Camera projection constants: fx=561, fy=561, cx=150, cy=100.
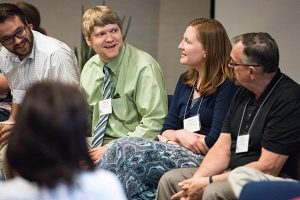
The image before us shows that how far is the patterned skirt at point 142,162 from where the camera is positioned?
3223 mm

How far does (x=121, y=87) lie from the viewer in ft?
12.2

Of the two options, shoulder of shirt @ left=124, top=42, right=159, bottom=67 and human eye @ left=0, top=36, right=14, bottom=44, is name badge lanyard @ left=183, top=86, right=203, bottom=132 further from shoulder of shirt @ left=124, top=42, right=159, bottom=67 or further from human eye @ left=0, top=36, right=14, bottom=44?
human eye @ left=0, top=36, right=14, bottom=44

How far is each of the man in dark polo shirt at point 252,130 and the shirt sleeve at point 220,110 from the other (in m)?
0.12

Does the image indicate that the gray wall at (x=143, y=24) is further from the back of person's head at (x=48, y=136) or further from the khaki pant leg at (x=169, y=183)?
the back of person's head at (x=48, y=136)

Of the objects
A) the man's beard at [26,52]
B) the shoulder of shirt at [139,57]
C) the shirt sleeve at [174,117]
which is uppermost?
the man's beard at [26,52]

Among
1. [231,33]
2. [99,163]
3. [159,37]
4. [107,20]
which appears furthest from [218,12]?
[99,163]

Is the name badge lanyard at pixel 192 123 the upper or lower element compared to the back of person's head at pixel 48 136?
lower

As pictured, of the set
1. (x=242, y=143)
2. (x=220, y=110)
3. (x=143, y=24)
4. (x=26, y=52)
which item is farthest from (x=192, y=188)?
(x=143, y=24)

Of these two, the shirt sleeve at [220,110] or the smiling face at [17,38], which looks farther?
the smiling face at [17,38]

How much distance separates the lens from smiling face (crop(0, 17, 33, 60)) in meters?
3.58

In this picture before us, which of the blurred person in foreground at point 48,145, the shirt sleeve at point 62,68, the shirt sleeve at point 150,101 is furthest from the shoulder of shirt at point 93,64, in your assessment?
the blurred person in foreground at point 48,145

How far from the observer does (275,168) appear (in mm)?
2820

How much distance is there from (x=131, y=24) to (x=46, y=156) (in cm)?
419

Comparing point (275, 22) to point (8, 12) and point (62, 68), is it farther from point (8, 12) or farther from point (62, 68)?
point (8, 12)
